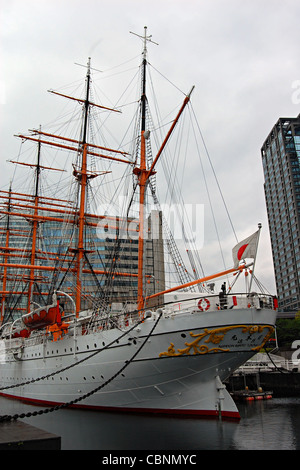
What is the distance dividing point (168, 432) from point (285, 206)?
92793mm

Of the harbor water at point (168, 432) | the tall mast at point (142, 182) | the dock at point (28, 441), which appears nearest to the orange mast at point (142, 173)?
the tall mast at point (142, 182)

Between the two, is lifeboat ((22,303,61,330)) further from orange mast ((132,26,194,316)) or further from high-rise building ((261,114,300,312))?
high-rise building ((261,114,300,312))

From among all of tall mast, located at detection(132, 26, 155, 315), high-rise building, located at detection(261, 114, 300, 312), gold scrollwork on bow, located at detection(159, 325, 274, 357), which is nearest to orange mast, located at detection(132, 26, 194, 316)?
tall mast, located at detection(132, 26, 155, 315)

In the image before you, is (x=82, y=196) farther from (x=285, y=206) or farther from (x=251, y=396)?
(x=285, y=206)

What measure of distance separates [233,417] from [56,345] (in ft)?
36.2

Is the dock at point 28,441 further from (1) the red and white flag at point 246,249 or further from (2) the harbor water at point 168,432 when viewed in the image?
(1) the red and white flag at point 246,249

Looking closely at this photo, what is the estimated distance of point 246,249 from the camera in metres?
16.3

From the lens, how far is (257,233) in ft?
52.7

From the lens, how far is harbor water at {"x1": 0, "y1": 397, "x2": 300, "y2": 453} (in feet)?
43.5

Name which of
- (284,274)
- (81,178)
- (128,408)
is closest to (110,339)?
(128,408)

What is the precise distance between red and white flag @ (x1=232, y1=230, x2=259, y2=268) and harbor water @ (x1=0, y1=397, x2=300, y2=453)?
6799 millimetres

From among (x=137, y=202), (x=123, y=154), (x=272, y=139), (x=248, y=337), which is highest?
(x=272, y=139)

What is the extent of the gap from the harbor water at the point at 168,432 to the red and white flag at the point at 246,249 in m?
6.80

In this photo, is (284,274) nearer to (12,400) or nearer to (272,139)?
(272,139)
